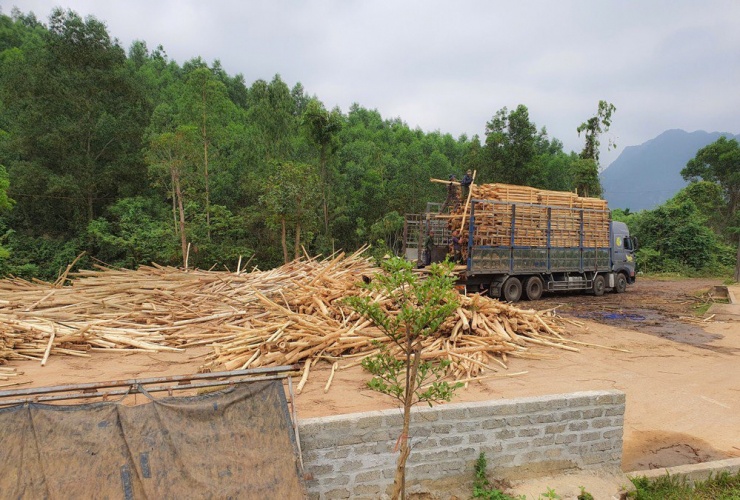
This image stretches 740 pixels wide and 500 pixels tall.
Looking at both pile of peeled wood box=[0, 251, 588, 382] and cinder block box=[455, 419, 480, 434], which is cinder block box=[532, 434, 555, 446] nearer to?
cinder block box=[455, 419, 480, 434]

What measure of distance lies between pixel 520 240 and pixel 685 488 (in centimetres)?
918

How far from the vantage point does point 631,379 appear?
6.82 m

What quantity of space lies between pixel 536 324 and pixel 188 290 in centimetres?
761

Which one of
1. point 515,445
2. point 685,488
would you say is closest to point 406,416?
point 515,445

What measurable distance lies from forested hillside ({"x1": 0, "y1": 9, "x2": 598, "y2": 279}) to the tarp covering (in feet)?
50.6

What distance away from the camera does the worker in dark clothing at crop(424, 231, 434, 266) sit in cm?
1367

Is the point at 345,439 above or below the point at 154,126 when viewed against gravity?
below

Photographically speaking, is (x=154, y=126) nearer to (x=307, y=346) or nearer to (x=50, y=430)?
(x=307, y=346)

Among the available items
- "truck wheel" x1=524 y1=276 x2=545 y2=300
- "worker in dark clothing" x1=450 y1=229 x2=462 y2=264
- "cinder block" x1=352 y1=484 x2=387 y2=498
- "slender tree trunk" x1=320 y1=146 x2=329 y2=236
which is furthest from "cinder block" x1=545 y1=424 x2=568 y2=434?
"slender tree trunk" x1=320 y1=146 x2=329 y2=236

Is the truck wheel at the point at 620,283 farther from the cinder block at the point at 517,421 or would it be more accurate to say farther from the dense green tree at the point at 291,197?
the cinder block at the point at 517,421

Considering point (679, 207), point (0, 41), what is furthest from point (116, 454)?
point (0, 41)

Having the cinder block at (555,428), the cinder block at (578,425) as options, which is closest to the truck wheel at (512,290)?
the cinder block at (578,425)

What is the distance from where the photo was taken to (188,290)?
1048cm

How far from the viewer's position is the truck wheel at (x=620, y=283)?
16.1 metres
